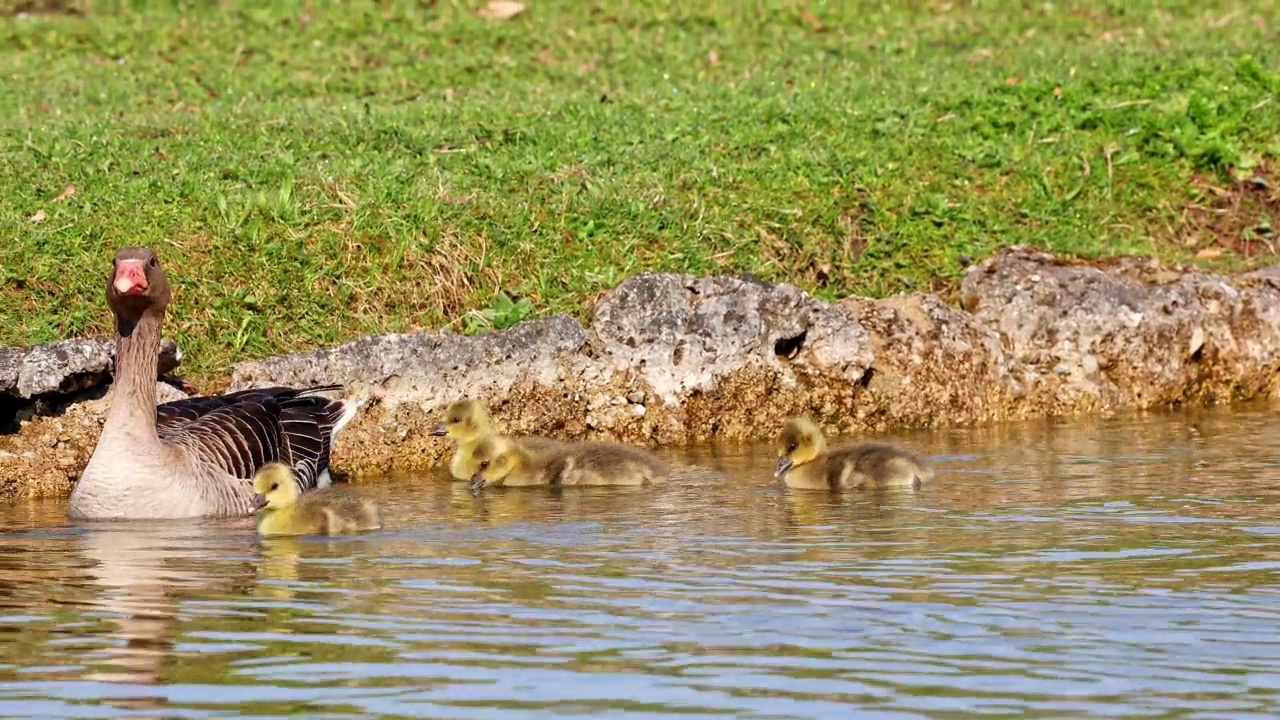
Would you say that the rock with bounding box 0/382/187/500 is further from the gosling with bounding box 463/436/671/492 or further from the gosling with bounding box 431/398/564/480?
the gosling with bounding box 463/436/671/492

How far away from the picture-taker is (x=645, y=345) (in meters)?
12.3

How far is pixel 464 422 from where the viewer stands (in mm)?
11148

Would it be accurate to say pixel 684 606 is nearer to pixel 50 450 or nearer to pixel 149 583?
pixel 149 583

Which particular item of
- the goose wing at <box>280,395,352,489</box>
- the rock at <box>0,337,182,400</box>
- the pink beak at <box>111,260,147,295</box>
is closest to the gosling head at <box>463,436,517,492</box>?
the goose wing at <box>280,395,352,489</box>

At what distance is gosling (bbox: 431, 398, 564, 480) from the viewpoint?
11.0m

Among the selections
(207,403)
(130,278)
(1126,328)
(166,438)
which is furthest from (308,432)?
(1126,328)

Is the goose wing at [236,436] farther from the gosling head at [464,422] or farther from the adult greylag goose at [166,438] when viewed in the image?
the gosling head at [464,422]

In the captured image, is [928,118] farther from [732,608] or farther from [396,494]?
[732,608]

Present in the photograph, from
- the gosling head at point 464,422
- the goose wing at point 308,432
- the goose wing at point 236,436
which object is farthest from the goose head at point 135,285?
the gosling head at point 464,422

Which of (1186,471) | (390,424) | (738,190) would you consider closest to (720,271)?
(738,190)

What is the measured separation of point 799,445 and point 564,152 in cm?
530

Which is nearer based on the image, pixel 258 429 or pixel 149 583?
pixel 149 583

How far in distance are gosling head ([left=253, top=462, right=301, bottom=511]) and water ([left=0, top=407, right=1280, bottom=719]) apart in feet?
0.59

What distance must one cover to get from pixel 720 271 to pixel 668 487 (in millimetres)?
3264
